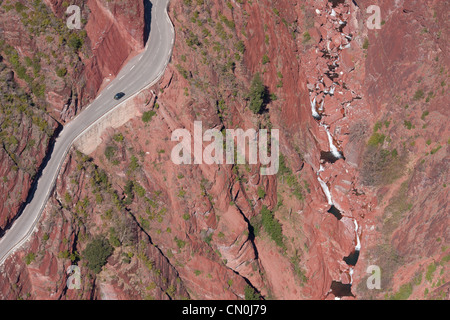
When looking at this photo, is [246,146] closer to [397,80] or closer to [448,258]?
[397,80]

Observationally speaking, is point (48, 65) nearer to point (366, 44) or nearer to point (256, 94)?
point (256, 94)

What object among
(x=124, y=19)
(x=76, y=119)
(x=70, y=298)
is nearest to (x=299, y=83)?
(x=124, y=19)

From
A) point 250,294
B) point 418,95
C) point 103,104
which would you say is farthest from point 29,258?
point 418,95

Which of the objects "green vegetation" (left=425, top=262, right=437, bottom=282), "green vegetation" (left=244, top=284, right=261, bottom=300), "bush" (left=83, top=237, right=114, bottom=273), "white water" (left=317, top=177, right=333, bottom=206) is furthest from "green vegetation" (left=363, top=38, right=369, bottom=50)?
"bush" (left=83, top=237, right=114, bottom=273)

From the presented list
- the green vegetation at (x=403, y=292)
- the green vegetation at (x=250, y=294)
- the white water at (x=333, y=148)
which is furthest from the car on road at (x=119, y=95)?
the green vegetation at (x=403, y=292)

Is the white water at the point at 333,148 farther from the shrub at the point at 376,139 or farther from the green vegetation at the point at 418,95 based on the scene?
the green vegetation at the point at 418,95

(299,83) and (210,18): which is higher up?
(210,18)
